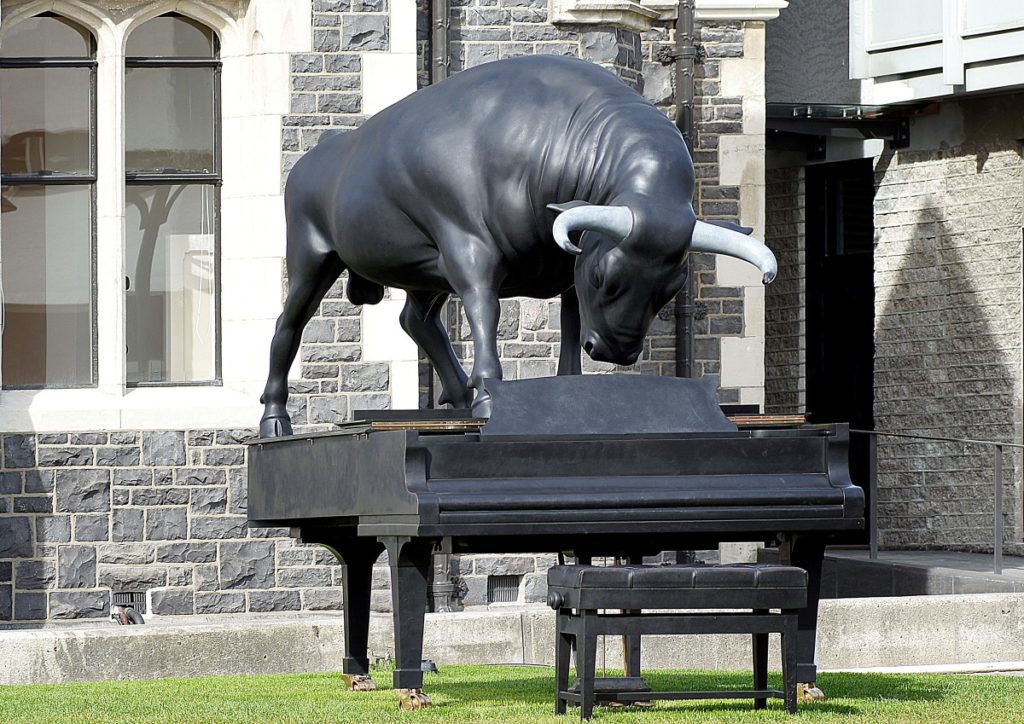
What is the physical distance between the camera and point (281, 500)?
7.91 meters

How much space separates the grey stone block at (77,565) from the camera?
12.2 meters

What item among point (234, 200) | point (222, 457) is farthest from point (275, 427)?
point (234, 200)

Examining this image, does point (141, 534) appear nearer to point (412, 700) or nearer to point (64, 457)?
point (64, 457)

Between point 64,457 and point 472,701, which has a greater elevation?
point 64,457

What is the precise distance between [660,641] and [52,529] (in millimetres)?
4581

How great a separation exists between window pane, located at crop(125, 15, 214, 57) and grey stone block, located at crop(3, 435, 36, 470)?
2.56m

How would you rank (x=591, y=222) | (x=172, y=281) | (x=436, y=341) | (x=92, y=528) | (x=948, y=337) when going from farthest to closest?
(x=948, y=337) < (x=172, y=281) < (x=92, y=528) < (x=436, y=341) < (x=591, y=222)

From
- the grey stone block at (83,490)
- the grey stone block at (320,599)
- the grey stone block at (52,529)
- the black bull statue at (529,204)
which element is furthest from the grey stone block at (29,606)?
the black bull statue at (529,204)

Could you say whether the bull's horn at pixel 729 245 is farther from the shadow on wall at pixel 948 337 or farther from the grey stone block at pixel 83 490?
the shadow on wall at pixel 948 337

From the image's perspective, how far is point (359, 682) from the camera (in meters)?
7.93

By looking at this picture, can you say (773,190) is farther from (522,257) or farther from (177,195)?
(522,257)

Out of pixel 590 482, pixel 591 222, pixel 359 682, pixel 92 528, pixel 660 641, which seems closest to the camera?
pixel 590 482

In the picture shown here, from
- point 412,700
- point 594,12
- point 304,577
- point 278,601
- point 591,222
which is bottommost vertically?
point 278,601

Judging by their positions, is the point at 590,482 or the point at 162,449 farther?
the point at 162,449
